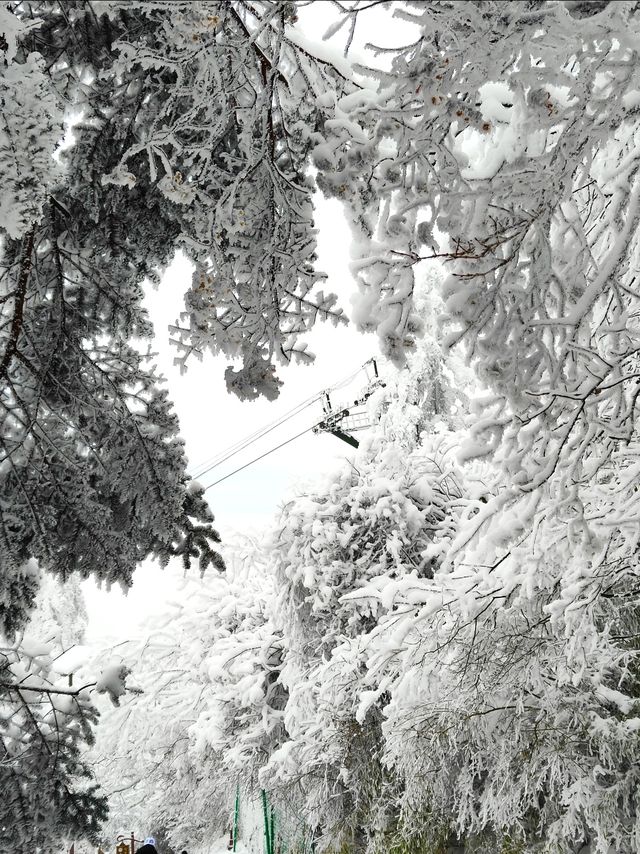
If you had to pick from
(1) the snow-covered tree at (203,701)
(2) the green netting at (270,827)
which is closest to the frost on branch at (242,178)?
(1) the snow-covered tree at (203,701)

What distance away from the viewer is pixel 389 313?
2.08 metres

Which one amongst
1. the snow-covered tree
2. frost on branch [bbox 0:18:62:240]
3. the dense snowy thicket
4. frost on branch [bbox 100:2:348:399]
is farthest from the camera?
the snow-covered tree

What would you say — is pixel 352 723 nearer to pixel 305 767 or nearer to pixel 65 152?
pixel 305 767

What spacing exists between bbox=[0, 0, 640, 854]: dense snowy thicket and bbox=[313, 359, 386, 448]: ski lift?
8511 mm

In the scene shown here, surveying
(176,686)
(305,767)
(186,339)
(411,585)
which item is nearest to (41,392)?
(186,339)

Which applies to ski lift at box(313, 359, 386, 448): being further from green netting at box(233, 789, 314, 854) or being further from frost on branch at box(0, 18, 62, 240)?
frost on branch at box(0, 18, 62, 240)

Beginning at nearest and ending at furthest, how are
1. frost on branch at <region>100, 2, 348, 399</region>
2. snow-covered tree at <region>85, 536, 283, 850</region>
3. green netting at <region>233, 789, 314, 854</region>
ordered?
frost on branch at <region>100, 2, 348, 399</region>, snow-covered tree at <region>85, 536, 283, 850</region>, green netting at <region>233, 789, 314, 854</region>

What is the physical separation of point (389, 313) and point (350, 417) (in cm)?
1288

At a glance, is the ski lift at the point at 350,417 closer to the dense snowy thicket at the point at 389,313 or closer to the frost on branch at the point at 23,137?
the dense snowy thicket at the point at 389,313

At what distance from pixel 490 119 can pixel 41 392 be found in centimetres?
207

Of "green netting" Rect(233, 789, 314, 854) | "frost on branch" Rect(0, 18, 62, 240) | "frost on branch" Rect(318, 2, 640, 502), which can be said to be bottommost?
"green netting" Rect(233, 789, 314, 854)

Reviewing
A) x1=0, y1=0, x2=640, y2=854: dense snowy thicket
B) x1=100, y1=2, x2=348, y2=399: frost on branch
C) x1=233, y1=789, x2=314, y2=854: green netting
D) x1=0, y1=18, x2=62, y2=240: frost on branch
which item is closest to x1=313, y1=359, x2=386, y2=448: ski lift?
x1=233, y1=789, x2=314, y2=854: green netting

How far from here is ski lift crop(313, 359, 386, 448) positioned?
47.8 feet

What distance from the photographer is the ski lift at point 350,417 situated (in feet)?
47.8
